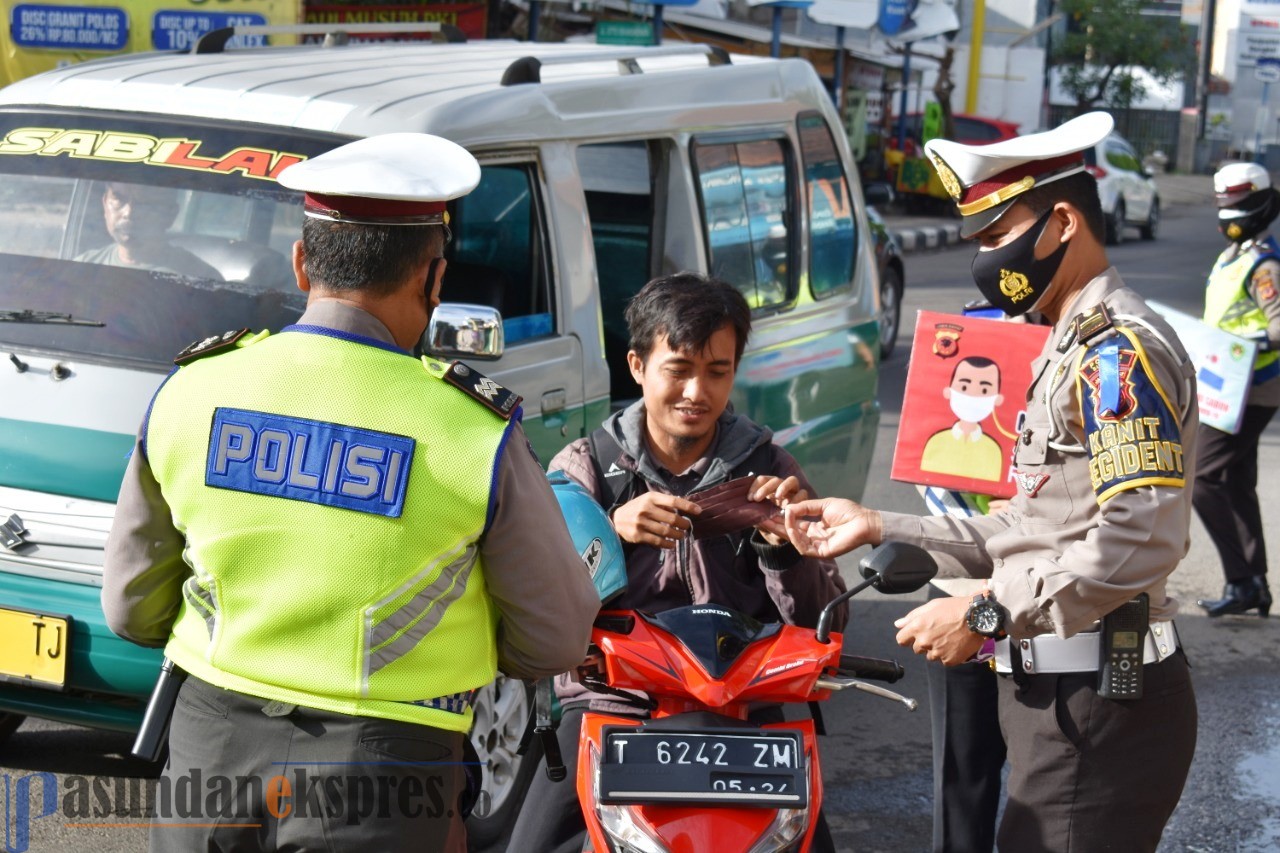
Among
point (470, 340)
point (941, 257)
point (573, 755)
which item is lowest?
point (941, 257)

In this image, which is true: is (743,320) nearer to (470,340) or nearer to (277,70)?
(470,340)

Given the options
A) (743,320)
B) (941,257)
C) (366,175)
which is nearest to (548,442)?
(743,320)

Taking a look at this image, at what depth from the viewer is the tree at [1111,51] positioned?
36375 millimetres

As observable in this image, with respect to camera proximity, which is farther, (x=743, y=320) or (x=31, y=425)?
(x=31, y=425)

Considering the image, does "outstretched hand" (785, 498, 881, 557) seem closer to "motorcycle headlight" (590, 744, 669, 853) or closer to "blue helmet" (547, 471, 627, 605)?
"blue helmet" (547, 471, 627, 605)

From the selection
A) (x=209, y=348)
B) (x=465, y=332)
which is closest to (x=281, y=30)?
(x=465, y=332)

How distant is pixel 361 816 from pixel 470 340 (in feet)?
6.48

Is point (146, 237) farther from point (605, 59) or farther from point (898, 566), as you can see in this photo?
point (898, 566)

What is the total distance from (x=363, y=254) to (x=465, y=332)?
1755mm

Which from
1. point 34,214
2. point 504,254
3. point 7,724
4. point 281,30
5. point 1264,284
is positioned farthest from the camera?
point 1264,284

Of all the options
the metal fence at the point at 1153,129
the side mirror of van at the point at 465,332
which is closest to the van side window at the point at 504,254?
the side mirror of van at the point at 465,332

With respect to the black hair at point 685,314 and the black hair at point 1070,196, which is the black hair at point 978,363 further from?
the black hair at point 1070,196

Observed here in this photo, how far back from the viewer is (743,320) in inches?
133

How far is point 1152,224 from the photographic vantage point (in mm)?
23922
